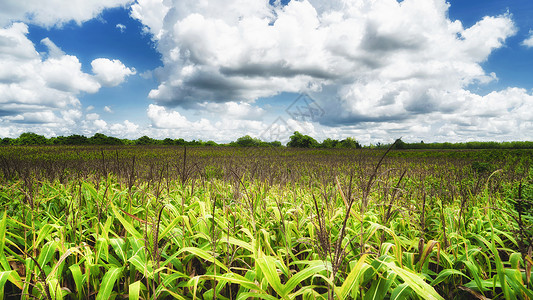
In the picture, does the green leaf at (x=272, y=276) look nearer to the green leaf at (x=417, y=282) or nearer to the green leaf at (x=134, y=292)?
the green leaf at (x=417, y=282)

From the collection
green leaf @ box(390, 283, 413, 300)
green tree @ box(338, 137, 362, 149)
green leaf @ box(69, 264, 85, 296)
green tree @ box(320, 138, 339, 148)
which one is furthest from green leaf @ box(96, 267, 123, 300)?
green tree @ box(320, 138, 339, 148)

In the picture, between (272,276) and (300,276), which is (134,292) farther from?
(300,276)

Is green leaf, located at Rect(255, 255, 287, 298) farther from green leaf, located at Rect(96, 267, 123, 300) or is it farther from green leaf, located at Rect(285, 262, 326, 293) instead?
green leaf, located at Rect(96, 267, 123, 300)

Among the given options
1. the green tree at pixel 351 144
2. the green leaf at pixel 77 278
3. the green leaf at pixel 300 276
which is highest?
the green tree at pixel 351 144

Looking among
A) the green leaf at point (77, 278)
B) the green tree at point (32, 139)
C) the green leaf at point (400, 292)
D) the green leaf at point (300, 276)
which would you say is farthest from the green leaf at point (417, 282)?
the green tree at point (32, 139)

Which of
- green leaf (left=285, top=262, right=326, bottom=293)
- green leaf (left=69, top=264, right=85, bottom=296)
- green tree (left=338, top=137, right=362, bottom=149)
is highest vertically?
green tree (left=338, top=137, right=362, bottom=149)

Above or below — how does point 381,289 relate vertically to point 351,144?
below

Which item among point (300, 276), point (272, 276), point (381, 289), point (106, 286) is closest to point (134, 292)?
point (106, 286)

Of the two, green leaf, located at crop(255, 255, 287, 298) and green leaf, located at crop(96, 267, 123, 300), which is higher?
green leaf, located at crop(255, 255, 287, 298)

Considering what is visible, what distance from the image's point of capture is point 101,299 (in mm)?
1478

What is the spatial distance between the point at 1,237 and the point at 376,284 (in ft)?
8.76

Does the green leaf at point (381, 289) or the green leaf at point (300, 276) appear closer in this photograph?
the green leaf at point (300, 276)

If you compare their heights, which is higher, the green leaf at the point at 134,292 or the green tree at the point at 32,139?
the green tree at the point at 32,139

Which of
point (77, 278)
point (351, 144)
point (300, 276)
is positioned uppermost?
point (351, 144)
